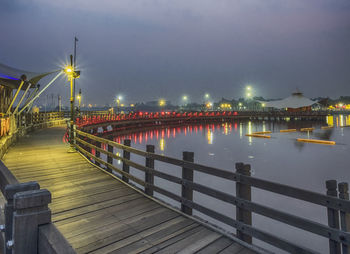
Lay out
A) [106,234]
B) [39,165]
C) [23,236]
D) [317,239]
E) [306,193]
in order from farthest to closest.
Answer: [39,165] < [317,239] < [106,234] < [306,193] < [23,236]

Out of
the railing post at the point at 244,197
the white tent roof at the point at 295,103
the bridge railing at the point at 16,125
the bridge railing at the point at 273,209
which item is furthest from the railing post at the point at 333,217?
the white tent roof at the point at 295,103

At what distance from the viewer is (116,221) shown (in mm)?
4902

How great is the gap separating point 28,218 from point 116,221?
3316 mm

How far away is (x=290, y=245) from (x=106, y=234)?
315cm

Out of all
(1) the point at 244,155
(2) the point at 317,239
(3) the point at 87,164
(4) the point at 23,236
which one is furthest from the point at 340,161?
(4) the point at 23,236

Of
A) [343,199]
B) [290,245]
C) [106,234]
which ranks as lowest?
[106,234]

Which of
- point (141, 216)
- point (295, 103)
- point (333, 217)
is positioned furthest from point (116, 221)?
point (295, 103)

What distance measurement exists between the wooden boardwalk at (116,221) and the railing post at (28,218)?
7.32ft

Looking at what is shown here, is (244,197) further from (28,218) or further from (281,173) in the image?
(281,173)

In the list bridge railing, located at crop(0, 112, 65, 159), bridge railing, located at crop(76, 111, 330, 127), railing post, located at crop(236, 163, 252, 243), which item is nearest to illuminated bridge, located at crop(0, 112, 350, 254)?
railing post, located at crop(236, 163, 252, 243)

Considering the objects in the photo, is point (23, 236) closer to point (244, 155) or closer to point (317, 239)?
point (317, 239)

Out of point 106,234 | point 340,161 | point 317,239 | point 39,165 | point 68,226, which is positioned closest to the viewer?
point 106,234

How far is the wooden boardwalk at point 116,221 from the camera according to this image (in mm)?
3965

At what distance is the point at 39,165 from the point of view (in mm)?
9922
